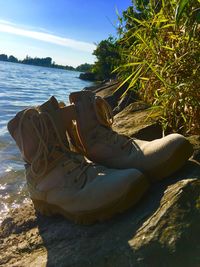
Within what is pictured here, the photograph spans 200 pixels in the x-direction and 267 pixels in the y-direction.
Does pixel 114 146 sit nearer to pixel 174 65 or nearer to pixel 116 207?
pixel 116 207

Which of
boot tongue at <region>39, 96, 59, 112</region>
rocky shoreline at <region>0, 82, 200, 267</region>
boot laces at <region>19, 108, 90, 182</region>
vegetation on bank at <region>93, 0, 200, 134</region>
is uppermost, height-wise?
vegetation on bank at <region>93, 0, 200, 134</region>

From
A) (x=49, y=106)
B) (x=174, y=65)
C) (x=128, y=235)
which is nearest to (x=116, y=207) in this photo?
(x=128, y=235)

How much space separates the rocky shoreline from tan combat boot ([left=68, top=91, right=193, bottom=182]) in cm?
8

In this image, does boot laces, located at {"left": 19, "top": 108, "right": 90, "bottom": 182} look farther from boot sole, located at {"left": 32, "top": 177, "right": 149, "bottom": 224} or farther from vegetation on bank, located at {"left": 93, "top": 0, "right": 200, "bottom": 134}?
vegetation on bank, located at {"left": 93, "top": 0, "right": 200, "bottom": 134}

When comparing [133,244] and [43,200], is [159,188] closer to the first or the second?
[133,244]

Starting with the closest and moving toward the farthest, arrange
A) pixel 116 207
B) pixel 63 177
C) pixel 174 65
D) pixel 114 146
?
pixel 116 207
pixel 63 177
pixel 114 146
pixel 174 65

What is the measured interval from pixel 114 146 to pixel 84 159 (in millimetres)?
192

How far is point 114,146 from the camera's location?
2.00 meters

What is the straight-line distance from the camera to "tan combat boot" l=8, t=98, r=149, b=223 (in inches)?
65.1

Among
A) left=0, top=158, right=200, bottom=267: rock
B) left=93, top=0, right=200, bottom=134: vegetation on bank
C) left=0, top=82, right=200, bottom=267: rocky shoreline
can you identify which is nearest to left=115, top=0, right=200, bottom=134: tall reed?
left=93, top=0, right=200, bottom=134: vegetation on bank

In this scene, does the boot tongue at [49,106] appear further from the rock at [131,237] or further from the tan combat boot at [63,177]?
the rock at [131,237]

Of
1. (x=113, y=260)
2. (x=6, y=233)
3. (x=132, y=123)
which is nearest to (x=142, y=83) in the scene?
(x=132, y=123)

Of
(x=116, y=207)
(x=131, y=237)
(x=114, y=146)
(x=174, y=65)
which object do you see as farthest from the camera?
(x=174, y=65)

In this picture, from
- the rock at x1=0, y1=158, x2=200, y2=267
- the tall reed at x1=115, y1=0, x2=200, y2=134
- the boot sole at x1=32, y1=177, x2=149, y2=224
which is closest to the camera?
the rock at x1=0, y1=158, x2=200, y2=267
